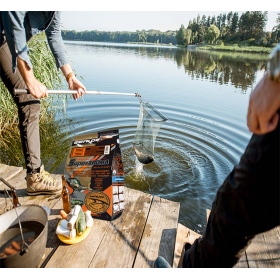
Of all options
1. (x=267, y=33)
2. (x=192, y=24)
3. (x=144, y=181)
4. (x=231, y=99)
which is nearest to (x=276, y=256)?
(x=144, y=181)

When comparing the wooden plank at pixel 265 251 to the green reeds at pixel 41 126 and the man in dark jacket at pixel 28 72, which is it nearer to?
the man in dark jacket at pixel 28 72

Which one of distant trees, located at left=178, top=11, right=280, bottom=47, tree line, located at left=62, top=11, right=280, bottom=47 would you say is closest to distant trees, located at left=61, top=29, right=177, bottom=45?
tree line, located at left=62, top=11, right=280, bottom=47

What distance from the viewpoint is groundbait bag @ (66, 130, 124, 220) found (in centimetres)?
204

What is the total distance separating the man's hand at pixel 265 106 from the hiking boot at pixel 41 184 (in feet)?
6.94

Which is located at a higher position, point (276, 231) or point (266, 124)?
point (266, 124)

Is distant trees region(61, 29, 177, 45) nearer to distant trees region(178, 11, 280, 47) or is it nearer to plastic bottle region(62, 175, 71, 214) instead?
distant trees region(178, 11, 280, 47)

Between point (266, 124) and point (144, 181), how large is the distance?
9.92ft

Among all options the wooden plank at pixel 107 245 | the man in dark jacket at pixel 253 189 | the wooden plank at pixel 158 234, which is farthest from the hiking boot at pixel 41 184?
the man in dark jacket at pixel 253 189

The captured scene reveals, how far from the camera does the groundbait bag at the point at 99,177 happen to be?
2039 mm

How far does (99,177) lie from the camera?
2045 millimetres

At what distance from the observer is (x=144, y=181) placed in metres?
3.77

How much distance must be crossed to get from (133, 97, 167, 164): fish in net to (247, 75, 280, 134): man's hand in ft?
8.00
